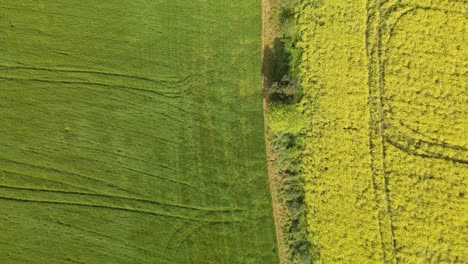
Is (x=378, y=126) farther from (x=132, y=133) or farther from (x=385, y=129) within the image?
(x=132, y=133)

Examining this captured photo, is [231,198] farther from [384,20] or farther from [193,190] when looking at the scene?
[384,20]

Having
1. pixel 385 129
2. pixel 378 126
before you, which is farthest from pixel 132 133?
pixel 385 129

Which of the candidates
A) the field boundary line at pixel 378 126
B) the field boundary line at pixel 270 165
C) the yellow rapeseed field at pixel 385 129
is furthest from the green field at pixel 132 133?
the field boundary line at pixel 378 126

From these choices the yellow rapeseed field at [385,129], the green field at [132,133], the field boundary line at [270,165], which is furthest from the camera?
the green field at [132,133]

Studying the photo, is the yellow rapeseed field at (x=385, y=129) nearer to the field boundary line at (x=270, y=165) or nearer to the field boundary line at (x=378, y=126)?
the field boundary line at (x=378, y=126)

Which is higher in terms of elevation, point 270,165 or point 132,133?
point 132,133

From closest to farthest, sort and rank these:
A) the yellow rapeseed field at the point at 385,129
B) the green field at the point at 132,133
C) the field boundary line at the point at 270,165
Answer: the yellow rapeseed field at the point at 385,129 → the field boundary line at the point at 270,165 → the green field at the point at 132,133
